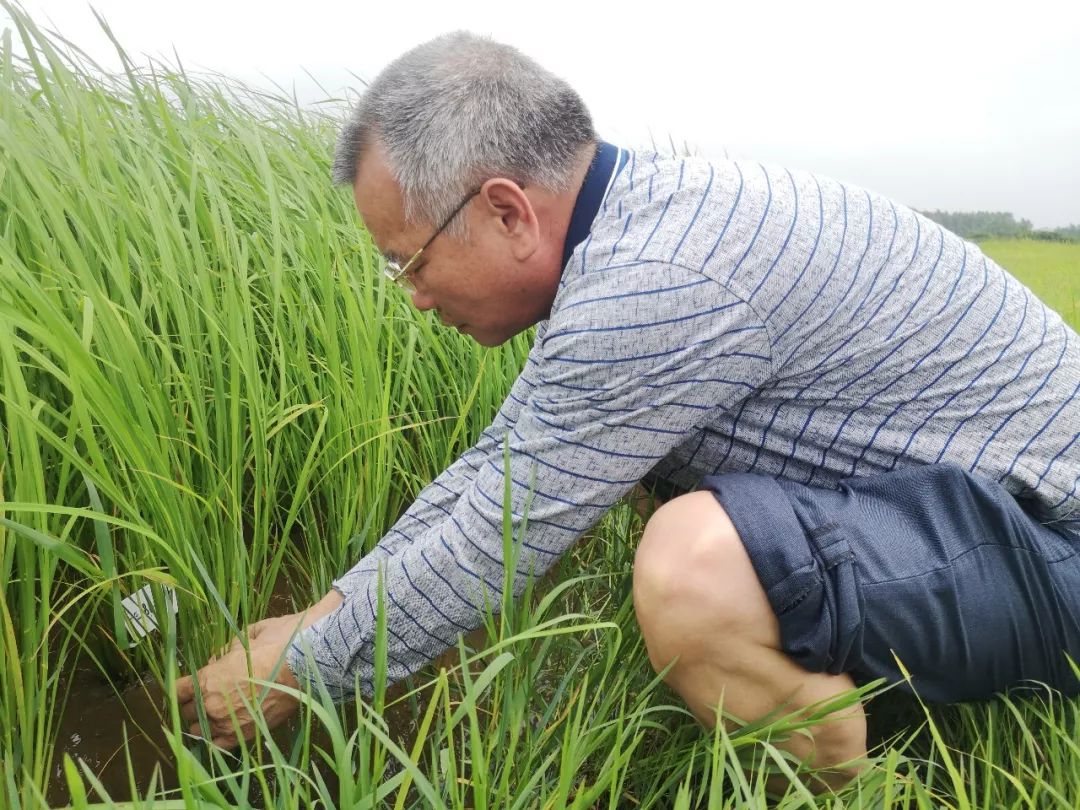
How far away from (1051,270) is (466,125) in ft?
24.3

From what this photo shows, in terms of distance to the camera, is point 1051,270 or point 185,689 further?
point 1051,270

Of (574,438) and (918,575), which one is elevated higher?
(574,438)

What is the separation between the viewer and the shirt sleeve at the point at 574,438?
982 millimetres

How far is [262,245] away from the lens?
168 cm

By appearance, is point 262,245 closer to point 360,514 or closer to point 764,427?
point 360,514

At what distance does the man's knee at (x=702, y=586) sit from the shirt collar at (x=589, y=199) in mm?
370

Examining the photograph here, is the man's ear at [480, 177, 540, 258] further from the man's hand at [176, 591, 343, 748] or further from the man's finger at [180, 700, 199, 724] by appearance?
the man's finger at [180, 700, 199, 724]

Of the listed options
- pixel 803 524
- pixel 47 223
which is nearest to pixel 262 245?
pixel 47 223

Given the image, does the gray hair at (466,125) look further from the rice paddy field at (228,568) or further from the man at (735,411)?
the rice paddy field at (228,568)

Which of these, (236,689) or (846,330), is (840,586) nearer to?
(846,330)

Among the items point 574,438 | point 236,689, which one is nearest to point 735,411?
point 574,438

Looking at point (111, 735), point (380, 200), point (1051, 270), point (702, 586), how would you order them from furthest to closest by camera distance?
point (1051, 270)
point (111, 735)
point (380, 200)
point (702, 586)

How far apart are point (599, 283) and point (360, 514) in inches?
25.4

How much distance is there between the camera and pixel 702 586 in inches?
40.4
